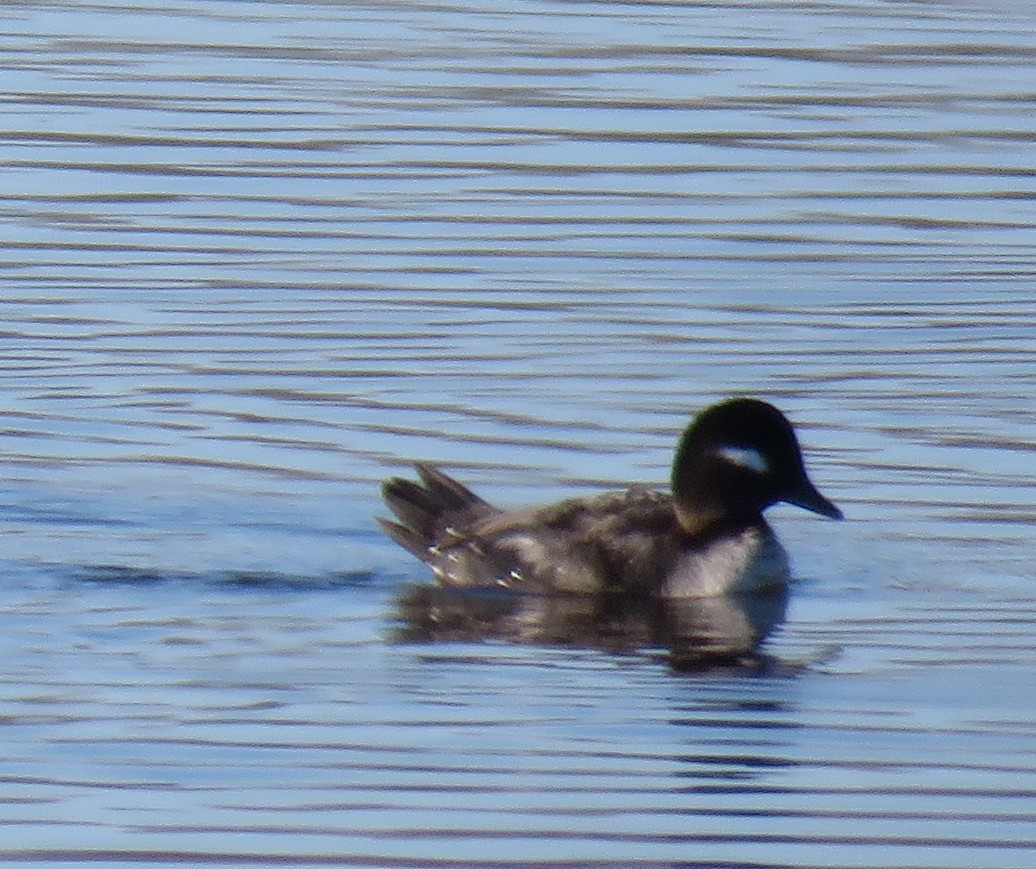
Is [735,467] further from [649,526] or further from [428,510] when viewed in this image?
[428,510]

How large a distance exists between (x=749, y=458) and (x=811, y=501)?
31cm

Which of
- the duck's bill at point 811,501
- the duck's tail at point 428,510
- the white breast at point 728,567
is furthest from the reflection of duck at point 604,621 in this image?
the duck's bill at point 811,501

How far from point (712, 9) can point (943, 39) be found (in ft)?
7.26

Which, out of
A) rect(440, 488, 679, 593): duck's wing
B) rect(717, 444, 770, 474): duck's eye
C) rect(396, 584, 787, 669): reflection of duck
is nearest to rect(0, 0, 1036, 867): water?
rect(396, 584, 787, 669): reflection of duck

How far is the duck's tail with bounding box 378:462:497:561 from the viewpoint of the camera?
1256 cm

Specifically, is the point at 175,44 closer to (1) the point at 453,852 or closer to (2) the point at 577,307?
(2) the point at 577,307

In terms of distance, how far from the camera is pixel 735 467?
1277 cm

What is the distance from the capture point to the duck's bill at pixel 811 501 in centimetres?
1265

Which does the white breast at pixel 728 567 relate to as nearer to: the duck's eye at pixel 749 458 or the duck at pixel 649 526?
the duck at pixel 649 526

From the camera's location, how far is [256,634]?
11.3 m

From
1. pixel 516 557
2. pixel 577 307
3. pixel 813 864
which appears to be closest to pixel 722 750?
pixel 813 864

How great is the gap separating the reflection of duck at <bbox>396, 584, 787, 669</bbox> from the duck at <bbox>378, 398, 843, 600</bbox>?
8cm

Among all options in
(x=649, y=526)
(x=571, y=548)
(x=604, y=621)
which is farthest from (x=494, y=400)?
(x=604, y=621)

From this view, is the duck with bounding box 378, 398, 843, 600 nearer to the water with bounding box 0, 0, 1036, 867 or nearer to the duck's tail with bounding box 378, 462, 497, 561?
the duck's tail with bounding box 378, 462, 497, 561
